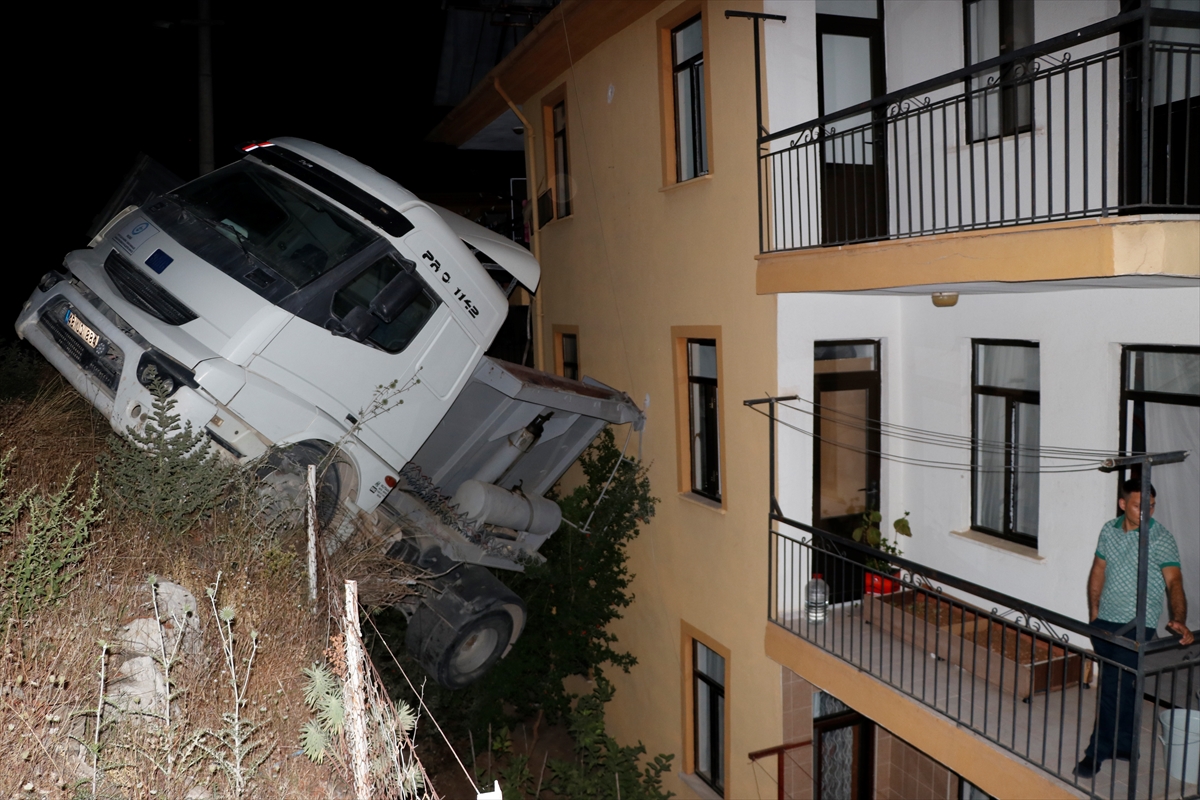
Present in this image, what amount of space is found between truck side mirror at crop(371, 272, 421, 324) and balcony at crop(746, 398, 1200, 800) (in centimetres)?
321

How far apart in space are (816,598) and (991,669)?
1759 millimetres

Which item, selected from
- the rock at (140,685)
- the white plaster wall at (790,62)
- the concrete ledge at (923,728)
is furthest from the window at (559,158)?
the rock at (140,685)

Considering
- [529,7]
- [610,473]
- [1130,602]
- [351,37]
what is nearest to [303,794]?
[1130,602]

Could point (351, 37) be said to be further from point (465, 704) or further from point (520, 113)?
point (465, 704)

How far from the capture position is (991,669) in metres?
6.44

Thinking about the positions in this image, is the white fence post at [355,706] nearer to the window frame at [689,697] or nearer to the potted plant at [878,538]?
the potted plant at [878,538]

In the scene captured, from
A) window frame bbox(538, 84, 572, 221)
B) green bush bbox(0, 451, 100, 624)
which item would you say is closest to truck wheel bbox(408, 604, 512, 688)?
green bush bbox(0, 451, 100, 624)

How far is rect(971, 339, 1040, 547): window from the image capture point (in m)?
7.39

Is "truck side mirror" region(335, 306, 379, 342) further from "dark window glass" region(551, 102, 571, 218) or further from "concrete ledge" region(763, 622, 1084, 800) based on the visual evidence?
"dark window glass" region(551, 102, 571, 218)

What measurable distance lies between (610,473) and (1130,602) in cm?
646

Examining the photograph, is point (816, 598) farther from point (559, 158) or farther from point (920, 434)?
point (559, 158)

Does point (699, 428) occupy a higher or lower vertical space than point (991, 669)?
higher

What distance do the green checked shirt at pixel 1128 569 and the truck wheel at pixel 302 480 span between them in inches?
198

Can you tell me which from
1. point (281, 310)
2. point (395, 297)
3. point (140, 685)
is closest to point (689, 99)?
point (395, 297)
